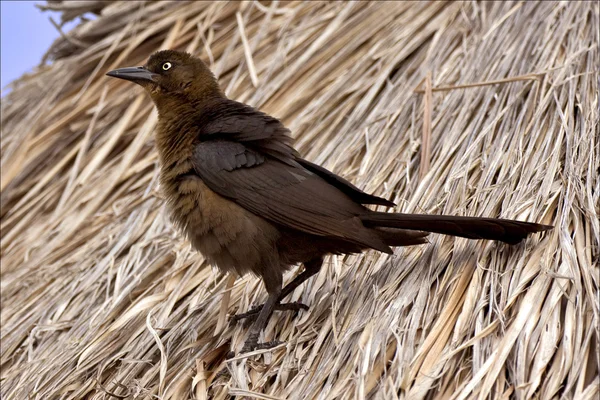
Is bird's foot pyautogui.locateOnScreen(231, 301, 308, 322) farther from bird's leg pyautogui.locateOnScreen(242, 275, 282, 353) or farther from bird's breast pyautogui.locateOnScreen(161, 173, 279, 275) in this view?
bird's breast pyautogui.locateOnScreen(161, 173, 279, 275)

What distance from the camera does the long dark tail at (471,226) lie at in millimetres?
2842

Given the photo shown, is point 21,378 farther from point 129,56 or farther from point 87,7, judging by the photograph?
point 87,7

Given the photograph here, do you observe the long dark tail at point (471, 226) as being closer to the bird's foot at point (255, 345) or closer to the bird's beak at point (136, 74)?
the bird's foot at point (255, 345)

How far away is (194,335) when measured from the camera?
344 cm

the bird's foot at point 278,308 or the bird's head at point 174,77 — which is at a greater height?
the bird's head at point 174,77

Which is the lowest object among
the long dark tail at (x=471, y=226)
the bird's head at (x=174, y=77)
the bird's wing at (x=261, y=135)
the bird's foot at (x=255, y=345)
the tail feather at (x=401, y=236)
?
the bird's foot at (x=255, y=345)

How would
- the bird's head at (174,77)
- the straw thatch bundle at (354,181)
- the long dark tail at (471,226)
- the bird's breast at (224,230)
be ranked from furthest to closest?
1. the bird's head at (174,77)
2. the bird's breast at (224,230)
3. the long dark tail at (471,226)
4. the straw thatch bundle at (354,181)

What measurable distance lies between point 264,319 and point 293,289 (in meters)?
0.29

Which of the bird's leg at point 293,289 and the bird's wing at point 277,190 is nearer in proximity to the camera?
the bird's wing at point 277,190

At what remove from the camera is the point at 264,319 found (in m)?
3.25

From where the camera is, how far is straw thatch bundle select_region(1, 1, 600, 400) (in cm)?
264

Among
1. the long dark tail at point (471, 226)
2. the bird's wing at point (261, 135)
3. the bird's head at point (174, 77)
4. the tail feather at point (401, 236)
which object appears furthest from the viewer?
the bird's head at point (174, 77)

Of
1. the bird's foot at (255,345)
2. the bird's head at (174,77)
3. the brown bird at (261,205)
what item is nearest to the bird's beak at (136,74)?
the bird's head at (174,77)

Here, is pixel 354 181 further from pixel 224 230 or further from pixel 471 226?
pixel 471 226
